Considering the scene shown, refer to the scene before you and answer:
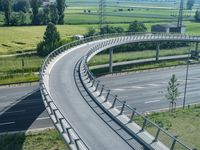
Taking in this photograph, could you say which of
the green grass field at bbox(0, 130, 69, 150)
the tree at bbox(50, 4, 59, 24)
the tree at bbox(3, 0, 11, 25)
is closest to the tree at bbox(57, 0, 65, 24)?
the tree at bbox(50, 4, 59, 24)

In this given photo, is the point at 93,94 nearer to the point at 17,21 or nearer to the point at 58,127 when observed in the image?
the point at 58,127

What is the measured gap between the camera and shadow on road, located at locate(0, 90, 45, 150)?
35.6 metres

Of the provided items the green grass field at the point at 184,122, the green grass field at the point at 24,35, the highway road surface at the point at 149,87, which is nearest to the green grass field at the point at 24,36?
the green grass field at the point at 24,35

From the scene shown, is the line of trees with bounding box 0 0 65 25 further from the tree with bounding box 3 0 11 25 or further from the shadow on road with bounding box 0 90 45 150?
the shadow on road with bounding box 0 90 45 150

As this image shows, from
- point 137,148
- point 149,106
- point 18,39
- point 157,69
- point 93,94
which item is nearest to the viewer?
point 137,148

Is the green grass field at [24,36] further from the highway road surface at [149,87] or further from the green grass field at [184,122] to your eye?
the green grass field at [184,122]

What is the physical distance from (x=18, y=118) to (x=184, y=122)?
21.6 metres

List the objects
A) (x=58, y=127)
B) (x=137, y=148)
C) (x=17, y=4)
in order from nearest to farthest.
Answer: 1. (x=137, y=148)
2. (x=58, y=127)
3. (x=17, y=4)

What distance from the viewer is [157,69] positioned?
2790 inches

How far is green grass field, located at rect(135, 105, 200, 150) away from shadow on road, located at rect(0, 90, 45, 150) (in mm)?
15786

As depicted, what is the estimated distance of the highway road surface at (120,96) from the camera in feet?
135

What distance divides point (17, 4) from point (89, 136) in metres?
157

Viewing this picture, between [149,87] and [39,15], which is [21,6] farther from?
[149,87]

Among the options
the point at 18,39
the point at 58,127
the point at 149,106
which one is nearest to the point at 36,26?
the point at 18,39
